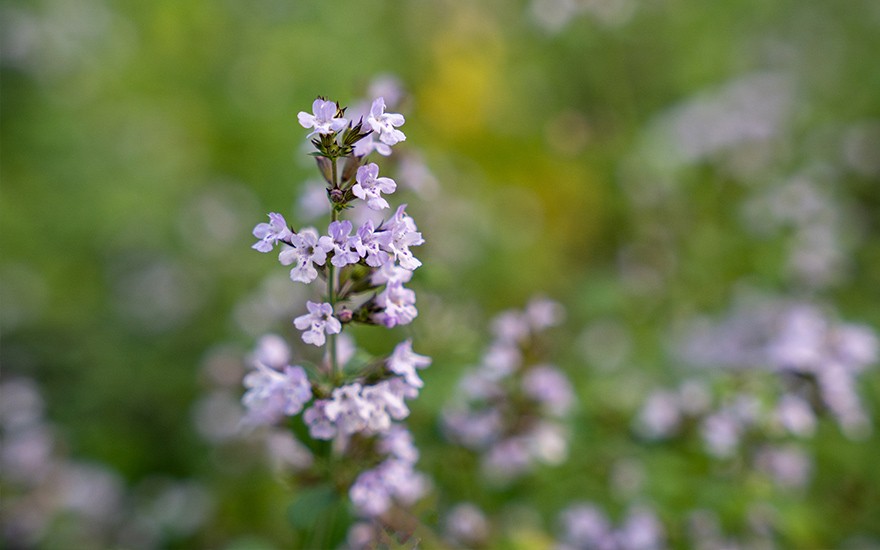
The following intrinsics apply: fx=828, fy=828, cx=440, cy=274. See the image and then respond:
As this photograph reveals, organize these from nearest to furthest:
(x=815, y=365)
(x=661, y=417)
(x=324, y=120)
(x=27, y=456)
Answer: (x=324, y=120), (x=815, y=365), (x=661, y=417), (x=27, y=456)

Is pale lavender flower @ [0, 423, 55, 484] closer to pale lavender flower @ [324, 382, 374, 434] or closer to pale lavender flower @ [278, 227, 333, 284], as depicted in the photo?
pale lavender flower @ [324, 382, 374, 434]

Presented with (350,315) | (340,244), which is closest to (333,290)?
(350,315)

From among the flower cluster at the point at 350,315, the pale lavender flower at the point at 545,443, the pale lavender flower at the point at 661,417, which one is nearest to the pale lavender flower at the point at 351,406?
the flower cluster at the point at 350,315

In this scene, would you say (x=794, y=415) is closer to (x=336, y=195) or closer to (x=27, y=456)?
(x=336, y=195)

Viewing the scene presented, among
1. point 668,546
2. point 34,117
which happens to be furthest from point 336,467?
point 34,117

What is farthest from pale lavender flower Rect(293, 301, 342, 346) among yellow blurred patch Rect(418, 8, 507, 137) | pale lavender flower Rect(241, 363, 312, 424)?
yellow blurred patch Rect(418, 8, 507, 137)
